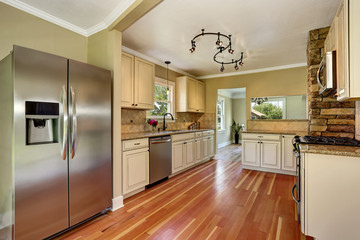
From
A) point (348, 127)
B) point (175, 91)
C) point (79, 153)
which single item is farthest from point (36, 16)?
point (348, 127)

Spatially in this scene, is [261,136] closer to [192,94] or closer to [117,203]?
[192,94]

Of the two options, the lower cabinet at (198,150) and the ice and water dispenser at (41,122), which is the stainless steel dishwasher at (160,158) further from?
the ice and water dispenser at (41,122)

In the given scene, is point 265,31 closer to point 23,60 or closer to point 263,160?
point 263,160

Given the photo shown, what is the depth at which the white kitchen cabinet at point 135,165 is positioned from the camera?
2607mm

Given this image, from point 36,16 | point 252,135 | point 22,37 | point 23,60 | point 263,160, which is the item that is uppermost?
point 36,16

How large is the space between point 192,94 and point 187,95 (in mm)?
258

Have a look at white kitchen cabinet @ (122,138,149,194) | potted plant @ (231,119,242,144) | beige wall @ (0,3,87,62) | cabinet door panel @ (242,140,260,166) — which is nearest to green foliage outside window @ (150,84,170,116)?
white kitchen cabinet @ (122,138,149,194)

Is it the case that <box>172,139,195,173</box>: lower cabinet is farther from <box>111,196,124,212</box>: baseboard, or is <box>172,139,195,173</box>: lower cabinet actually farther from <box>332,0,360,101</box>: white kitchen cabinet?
<box>332,0,360,101</box>: white kitchen cabinet

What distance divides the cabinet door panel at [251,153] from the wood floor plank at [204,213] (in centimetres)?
70

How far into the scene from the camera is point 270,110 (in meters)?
4.58

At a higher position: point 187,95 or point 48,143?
point 187,95

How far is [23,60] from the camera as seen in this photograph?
60.7 inches

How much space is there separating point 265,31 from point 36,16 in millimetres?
3163

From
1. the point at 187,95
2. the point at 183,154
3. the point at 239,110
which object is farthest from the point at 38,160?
the point at 239,110
